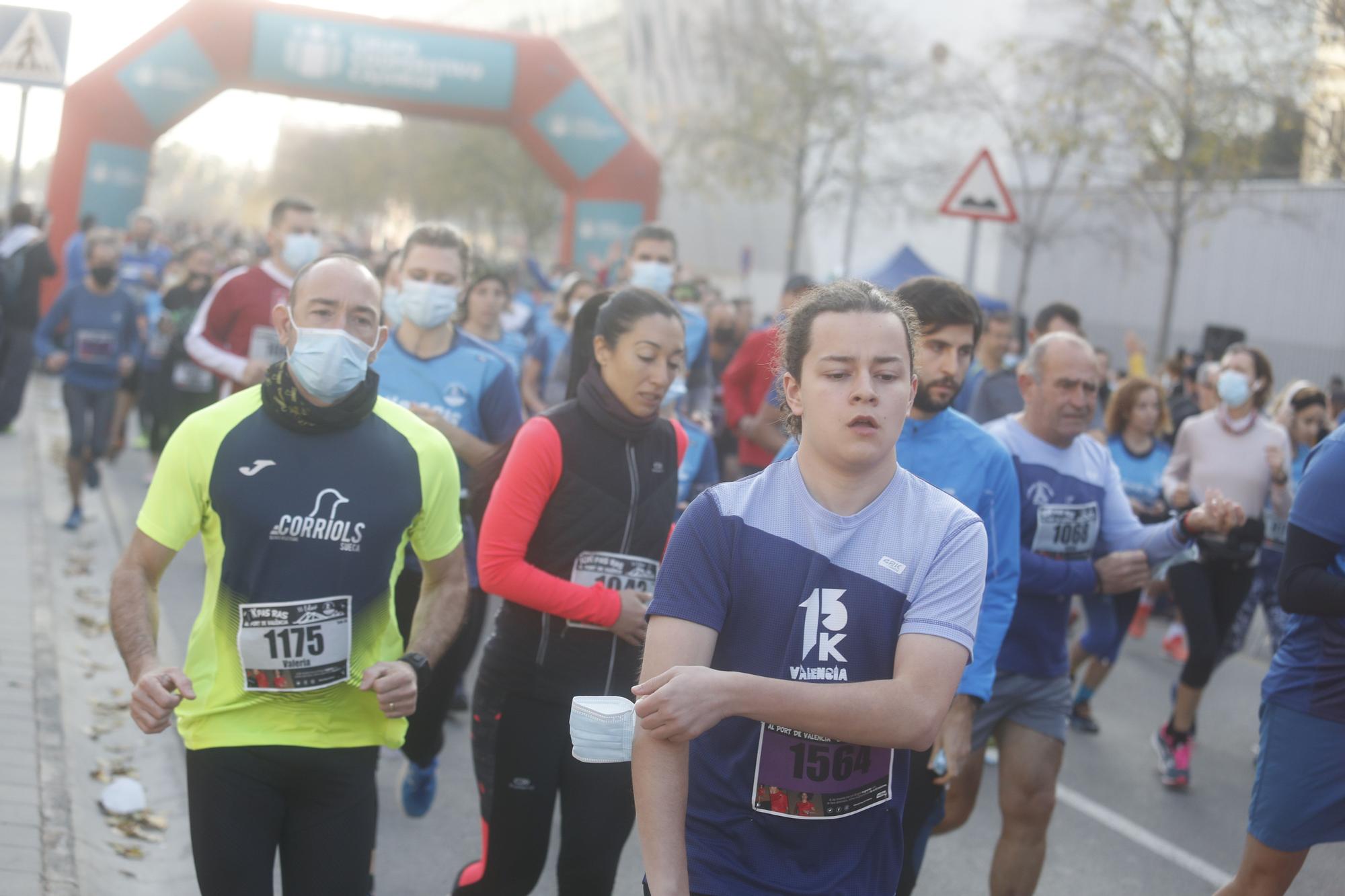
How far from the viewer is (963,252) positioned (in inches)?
1703

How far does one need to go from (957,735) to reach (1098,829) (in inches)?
112

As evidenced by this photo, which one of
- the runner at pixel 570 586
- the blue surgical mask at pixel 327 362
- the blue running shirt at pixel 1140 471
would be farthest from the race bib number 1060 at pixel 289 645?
the blue running shirt at pixel 1140 471

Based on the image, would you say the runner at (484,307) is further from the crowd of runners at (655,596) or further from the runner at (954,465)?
the runner at (954,465)

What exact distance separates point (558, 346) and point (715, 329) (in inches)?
145

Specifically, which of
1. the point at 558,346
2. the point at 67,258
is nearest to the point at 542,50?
the point at 67,258

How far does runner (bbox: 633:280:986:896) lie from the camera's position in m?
2.60

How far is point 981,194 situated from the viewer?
1215cm

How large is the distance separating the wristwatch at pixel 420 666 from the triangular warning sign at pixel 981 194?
30.0 ft

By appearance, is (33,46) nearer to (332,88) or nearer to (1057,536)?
(1057,536)

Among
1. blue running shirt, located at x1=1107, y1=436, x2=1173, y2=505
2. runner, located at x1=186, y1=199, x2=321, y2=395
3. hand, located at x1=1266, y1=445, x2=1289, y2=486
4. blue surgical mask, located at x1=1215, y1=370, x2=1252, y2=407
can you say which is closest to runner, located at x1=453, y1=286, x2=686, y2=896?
runner, located at x1=186, y1=199, x2=321, y2=395

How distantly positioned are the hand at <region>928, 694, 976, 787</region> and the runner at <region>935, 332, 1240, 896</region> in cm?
67

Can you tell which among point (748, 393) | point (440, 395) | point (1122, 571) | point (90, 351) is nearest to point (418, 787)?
point (440, 395)

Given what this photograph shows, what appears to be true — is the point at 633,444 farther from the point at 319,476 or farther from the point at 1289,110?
the point at 1289,110

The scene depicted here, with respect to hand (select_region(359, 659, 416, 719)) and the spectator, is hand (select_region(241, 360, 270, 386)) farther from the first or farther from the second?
the spectator
